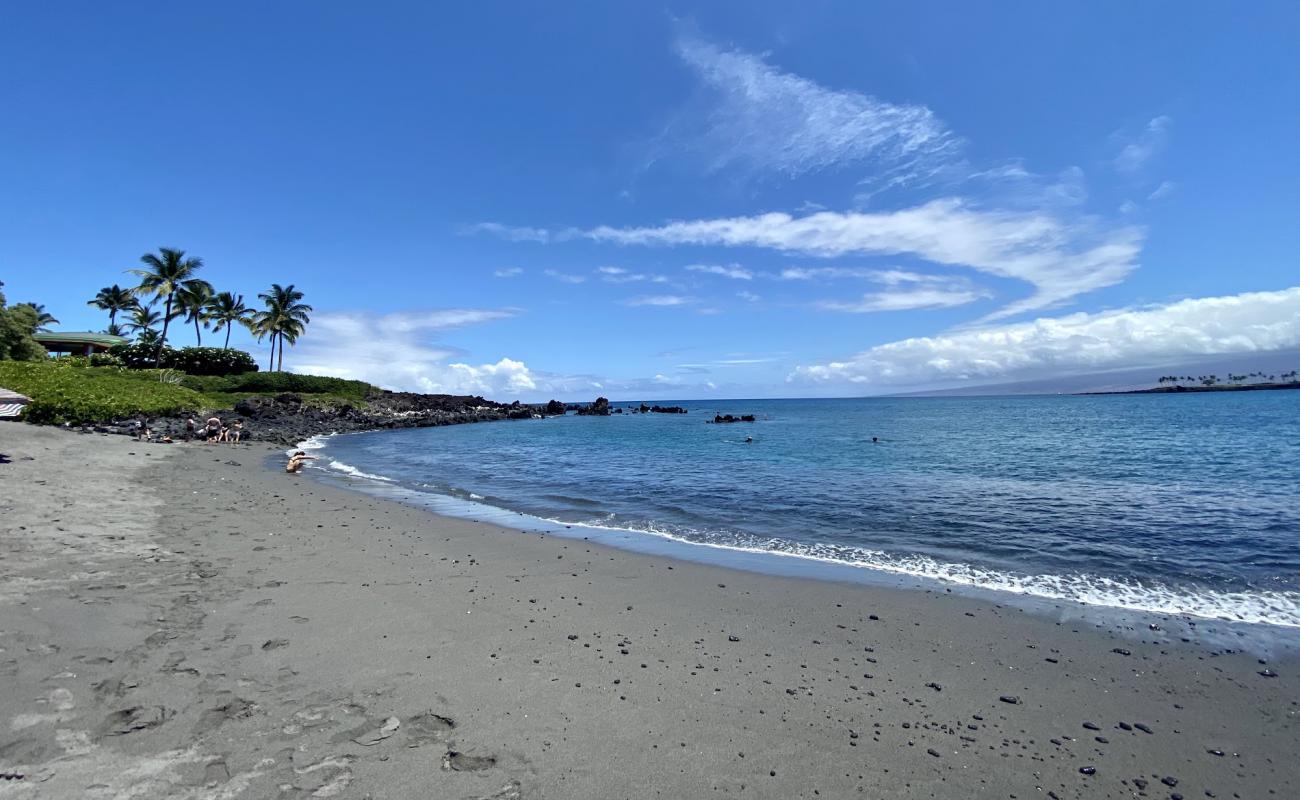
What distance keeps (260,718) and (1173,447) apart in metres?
43.6

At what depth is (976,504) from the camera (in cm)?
1725

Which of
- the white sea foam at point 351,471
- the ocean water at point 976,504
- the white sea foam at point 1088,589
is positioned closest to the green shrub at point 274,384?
the ocean water at point 976,504

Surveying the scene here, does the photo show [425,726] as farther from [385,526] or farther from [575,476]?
[575,476]

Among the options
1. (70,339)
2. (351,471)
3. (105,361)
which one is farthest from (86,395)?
(70,339)

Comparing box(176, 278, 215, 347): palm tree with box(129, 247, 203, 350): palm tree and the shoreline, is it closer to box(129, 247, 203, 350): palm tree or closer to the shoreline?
box(129, 247, 203, 350): palm tree

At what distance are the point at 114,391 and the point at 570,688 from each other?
4703 centimetres

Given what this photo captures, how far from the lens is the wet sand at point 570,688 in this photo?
Result: 4387 mm

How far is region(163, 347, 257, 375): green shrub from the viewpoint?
6588cm

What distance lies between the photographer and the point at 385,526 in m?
13.7

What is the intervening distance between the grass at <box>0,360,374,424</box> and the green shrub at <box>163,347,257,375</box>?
5951 millimetres

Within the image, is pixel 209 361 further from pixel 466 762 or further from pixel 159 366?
pixel 466 762

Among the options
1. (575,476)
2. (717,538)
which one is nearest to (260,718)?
(717,538)

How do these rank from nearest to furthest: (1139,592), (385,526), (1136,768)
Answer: (1136,768) < (1139,592) < (385,526)

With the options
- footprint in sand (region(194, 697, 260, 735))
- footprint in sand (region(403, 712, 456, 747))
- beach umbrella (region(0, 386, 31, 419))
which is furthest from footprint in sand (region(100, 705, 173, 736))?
beach umbrella (region(0, 386, 31, 419))
